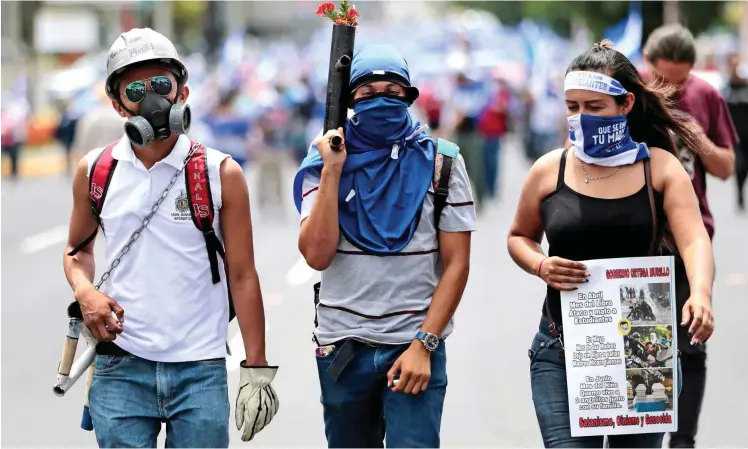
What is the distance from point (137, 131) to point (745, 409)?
15.6 ft

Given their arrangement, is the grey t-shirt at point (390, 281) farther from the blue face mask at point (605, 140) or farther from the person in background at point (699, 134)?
the person in background at point (699, 134)

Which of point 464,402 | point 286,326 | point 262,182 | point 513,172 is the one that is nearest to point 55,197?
point 262,182

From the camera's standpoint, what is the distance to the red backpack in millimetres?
4633

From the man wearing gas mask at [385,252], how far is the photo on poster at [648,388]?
1.97 ft

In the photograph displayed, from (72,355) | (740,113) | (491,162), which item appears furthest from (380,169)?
(491,162)

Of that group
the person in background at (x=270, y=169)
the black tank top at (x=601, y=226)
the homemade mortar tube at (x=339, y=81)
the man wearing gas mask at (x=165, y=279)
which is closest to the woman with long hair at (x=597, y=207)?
the black tank top at (x=601, y=226)

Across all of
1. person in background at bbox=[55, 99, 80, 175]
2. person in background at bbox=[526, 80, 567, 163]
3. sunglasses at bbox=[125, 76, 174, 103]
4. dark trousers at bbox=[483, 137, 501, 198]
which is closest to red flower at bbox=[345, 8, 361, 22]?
sunglasses at bbox=[125, 76, 174, 103]

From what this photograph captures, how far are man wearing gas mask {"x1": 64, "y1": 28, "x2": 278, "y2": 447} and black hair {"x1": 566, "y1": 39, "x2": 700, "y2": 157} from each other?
4.03 ft

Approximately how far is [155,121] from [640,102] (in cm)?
165

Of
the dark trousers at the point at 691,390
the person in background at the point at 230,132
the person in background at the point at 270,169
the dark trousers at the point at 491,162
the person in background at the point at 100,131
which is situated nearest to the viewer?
the dark trousers at the point at 691,390

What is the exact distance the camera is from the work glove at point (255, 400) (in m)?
4.67

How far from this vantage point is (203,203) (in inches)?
182

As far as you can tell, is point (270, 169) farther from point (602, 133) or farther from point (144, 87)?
point (602, 133)

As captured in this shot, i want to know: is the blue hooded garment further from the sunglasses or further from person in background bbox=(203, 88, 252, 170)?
person in background bbox=(203, 88, 252, 170)
